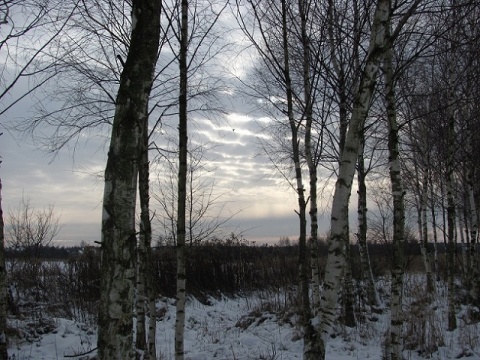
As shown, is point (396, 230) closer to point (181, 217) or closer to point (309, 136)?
point (309, 136)

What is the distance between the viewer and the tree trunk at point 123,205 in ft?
9.30

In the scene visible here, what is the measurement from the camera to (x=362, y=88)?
13.3 ft

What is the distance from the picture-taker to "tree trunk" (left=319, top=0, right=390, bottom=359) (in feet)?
12.7

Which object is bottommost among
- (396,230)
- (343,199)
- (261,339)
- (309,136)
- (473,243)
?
(261,339)

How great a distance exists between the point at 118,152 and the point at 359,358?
260 inches

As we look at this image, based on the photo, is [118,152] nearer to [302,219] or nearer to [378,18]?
[378,18]

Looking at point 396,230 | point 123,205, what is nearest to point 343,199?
point 123,205

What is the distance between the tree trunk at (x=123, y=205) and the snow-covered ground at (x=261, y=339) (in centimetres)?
493

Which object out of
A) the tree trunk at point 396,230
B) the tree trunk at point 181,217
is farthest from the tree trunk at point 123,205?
the tree trunk at point 396,230

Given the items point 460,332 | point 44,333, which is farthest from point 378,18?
point 44,333

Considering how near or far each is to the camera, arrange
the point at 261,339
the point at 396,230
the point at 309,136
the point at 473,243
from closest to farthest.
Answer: the point at 396,230 < the point at 309,136 < the point at 261,339 < the point at 473,243

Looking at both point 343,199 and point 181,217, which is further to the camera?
point 181,217

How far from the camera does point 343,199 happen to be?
13.0ft

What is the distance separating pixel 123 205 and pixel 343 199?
206cm
